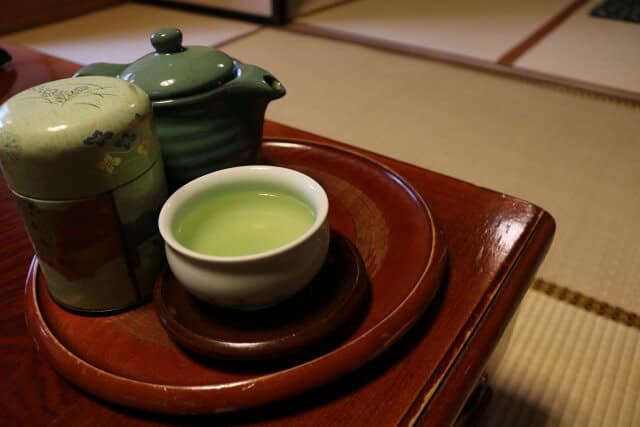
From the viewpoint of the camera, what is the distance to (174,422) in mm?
449

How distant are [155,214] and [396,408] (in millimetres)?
270

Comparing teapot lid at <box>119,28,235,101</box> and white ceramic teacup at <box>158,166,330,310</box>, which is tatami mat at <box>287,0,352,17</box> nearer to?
teapot lid at <box>119,28,235,101</box>

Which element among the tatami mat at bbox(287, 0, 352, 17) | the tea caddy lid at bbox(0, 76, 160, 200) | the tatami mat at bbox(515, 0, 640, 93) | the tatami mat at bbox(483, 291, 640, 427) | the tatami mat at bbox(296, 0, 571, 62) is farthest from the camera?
the tatami mat at bbox(287, 0, 352, 17)

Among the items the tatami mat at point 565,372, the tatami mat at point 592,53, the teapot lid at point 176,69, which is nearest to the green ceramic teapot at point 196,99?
the teapot lid at point 176,69

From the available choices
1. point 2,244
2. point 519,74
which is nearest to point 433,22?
point 519,74

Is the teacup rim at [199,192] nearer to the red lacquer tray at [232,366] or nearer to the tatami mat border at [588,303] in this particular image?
the red lacquer tray at [232,366]

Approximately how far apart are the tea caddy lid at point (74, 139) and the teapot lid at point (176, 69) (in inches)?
2.7

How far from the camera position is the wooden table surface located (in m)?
0.45

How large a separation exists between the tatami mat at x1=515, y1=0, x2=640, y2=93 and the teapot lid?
1795 mm

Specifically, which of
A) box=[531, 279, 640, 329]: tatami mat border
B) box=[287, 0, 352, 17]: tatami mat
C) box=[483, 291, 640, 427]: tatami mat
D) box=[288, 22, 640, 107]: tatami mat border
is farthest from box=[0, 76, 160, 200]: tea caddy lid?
box=[287, 0, 352, 17]: tatami mat

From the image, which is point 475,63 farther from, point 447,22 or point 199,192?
point 199,192

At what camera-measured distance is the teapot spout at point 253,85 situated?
57 centimetres

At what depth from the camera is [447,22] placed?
2607mm

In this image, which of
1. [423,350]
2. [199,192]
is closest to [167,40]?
[199,192]
